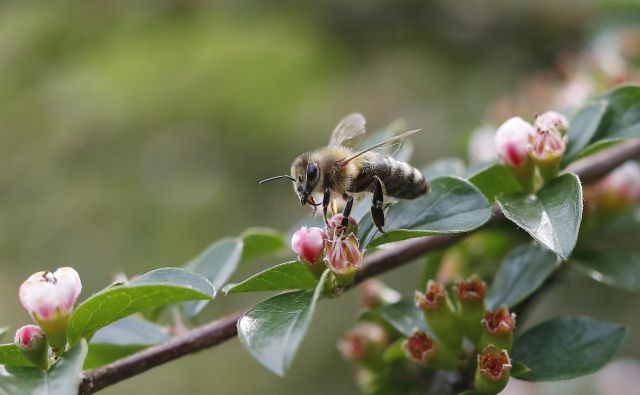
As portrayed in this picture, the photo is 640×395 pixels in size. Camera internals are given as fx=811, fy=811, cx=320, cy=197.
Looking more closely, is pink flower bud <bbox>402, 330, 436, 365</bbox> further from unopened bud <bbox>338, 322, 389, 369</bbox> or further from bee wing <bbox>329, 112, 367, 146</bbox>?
bee wing <bbox>329, 112, 367, 146</bbox>

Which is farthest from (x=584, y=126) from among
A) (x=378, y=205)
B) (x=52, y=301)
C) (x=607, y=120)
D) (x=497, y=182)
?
(x=52, y=301)

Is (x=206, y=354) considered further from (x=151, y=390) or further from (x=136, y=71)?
(x=136, y=71)

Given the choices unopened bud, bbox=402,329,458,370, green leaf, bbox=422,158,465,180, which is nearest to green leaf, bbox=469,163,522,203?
green leaf, bbox=422,158,465,180

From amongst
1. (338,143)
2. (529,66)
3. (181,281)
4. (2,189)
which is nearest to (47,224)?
(2,189)

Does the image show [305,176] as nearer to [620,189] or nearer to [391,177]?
[391,177]

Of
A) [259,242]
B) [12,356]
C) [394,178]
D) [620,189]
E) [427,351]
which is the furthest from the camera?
[620,189]

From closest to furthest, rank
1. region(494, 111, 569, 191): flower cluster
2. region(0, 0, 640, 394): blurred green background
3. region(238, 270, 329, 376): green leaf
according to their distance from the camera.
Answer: region(238, 270, 329, 376): green leaf → region(494, 111, 569, 191): flower cluster → region(0, 0, 640, 394): blurred green background
